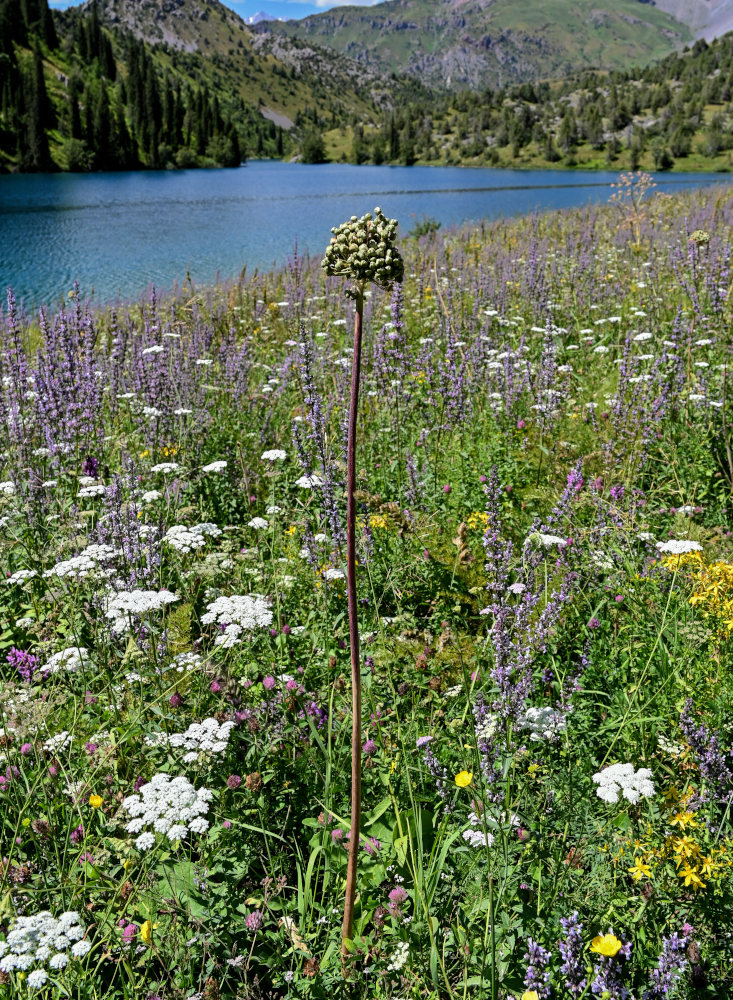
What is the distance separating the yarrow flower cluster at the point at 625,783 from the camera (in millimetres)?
2168

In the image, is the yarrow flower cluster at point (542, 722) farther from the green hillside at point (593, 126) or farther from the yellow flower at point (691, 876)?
the green hillside at point (593, 126)

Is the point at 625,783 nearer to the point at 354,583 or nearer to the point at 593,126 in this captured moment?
the point at 354,583

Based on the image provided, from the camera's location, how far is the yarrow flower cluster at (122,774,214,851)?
2.02m

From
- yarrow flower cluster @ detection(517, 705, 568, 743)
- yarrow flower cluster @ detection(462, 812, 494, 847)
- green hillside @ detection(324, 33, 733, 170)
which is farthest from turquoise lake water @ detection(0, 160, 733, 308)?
green hillside @ detection(324, 33, 733, 170)

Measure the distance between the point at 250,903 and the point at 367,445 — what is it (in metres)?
4.45

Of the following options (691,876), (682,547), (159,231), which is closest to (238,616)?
(691,876)

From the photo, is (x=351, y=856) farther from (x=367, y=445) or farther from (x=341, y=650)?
(x=367, y=445)

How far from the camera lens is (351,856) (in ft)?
6.29

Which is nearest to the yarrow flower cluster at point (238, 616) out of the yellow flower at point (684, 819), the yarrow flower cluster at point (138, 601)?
the yarrow flower cluster at point (138, 601)

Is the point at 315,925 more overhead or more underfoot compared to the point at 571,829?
more underfoot

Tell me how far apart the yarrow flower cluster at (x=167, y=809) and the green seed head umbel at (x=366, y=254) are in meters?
1.66

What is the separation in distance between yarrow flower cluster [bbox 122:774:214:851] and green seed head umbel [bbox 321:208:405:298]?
1.66 metres

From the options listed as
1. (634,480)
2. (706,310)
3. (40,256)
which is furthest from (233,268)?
(634,480)

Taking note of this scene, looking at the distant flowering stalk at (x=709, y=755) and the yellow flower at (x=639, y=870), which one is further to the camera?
the distant flowering stalk at (x=709, y=755)
